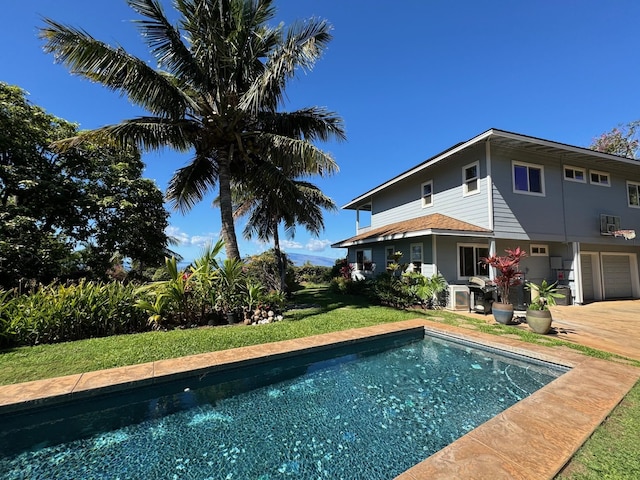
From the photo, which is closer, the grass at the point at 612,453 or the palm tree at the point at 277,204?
the grass at the point at 612,453

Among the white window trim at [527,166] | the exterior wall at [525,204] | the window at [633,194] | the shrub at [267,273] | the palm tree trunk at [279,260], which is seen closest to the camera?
the exterior wall at [525,204]

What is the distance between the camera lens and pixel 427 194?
14078mm

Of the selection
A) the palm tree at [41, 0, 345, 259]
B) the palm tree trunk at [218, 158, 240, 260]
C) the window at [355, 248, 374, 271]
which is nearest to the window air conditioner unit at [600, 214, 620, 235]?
the window at [355, 248, 374, 271]

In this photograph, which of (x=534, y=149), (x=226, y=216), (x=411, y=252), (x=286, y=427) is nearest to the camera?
(x=286, y=427)

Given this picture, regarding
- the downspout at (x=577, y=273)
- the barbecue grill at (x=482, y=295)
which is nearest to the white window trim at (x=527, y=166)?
the downspout at (x=577, y=273)

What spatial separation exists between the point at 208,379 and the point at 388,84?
47.7ft

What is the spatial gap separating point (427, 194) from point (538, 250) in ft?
18.0

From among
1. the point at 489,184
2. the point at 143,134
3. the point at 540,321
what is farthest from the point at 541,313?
the point at 143,134

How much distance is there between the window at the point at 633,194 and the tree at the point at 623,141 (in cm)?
1260

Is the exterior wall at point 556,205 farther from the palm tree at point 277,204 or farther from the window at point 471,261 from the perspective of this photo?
the palm tree at point 277,204

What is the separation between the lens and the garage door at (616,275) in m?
13.4

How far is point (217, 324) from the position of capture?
8.04 meters

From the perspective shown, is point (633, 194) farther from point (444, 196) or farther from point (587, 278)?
point (444, 196)

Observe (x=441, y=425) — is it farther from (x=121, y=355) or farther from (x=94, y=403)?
(x=121, y=355)
